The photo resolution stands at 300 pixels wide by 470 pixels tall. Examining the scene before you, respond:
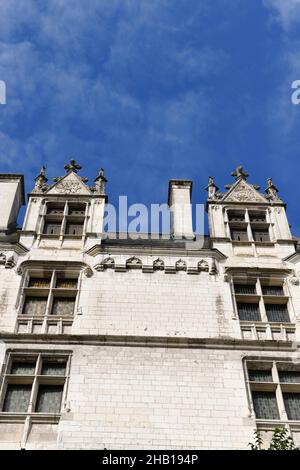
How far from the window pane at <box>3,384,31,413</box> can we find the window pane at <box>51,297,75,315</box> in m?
2.36

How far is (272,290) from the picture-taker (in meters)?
16.2

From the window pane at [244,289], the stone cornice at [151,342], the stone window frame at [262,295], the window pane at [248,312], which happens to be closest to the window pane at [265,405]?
the stone cornice at [151,342]

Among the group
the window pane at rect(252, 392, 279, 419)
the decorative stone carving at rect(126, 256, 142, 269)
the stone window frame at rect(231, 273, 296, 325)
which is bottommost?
the window pane at rect(252, 392, 279, 419)

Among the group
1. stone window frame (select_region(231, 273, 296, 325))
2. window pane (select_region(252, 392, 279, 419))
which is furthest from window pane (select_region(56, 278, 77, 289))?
window pane (select_region(252, 392, 279, 419))

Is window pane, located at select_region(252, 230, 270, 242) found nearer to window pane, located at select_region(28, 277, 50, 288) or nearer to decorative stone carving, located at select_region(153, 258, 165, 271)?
decorative stone carving, located at select_region(153, 258, 165, 271)

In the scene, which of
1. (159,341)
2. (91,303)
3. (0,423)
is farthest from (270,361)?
(0,423)

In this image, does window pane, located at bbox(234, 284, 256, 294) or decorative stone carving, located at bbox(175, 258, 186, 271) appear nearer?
window pane, located at bbox(234, 284, 256, 294)

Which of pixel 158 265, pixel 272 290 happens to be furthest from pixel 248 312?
pixel 158 265

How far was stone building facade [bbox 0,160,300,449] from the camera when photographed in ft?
40.9

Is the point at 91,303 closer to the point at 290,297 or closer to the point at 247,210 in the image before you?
the point at 290,297

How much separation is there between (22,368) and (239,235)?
766 centimetres

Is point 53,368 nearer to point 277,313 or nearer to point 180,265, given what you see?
point 180,265

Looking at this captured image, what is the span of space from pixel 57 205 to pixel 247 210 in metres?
5.78

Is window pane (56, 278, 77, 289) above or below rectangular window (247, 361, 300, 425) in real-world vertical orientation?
above
